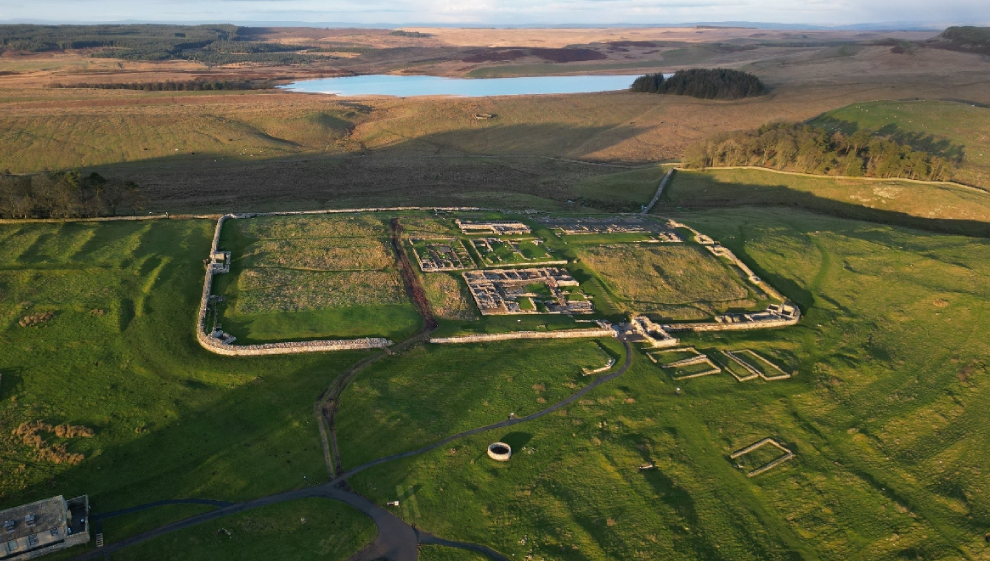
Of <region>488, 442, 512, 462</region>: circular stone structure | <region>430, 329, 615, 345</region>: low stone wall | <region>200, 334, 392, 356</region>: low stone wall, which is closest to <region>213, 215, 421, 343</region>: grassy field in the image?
<region>200, 334, 392, 356</region>: low stone wall

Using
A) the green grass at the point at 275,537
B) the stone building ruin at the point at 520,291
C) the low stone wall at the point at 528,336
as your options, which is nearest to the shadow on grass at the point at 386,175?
the stone building ruin at the point at 520,291

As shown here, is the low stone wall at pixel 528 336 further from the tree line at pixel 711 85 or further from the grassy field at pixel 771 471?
the tree line at pixel 711 85

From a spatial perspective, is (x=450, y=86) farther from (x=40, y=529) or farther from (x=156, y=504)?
(x=40, y=529)

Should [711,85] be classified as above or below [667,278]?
above

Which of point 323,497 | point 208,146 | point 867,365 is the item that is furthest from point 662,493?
point 208,146

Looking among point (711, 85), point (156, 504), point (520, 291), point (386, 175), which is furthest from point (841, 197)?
point (156, 504)
